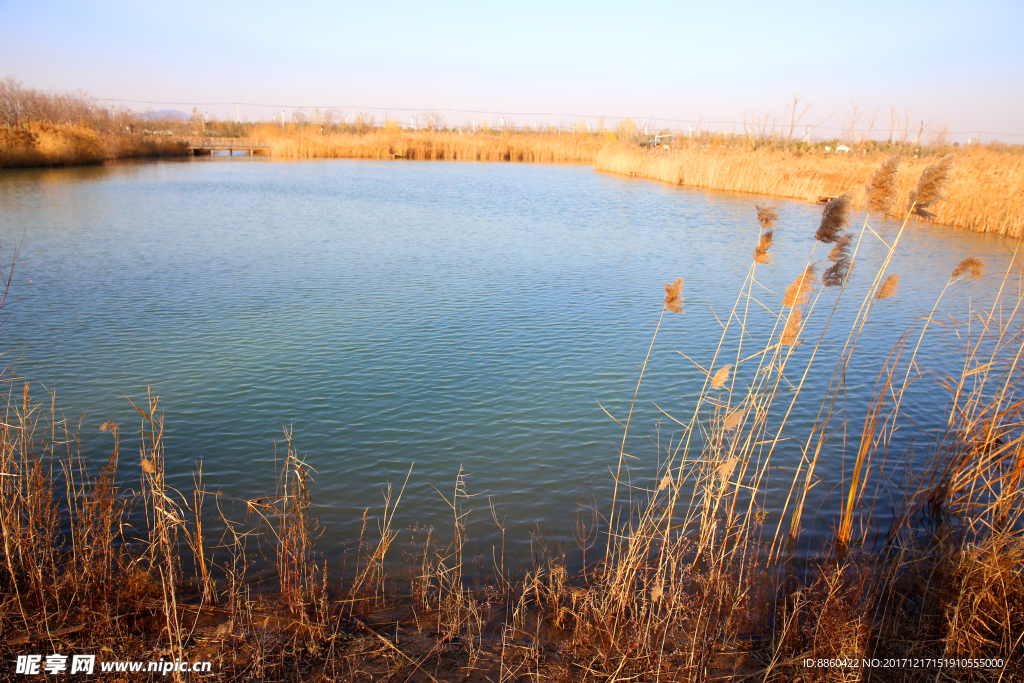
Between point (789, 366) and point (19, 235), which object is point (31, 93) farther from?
point (789, 366)

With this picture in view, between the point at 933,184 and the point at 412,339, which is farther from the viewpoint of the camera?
the point at 412,339

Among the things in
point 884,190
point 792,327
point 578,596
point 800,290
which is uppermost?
point 884,190

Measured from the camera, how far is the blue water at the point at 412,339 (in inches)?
182

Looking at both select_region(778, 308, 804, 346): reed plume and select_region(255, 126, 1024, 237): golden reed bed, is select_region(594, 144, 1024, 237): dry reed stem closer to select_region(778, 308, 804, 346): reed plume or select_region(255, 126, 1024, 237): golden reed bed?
select_region(255, 126, 1024, 237): golden reed bed

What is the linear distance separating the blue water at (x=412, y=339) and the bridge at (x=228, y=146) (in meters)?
26.3

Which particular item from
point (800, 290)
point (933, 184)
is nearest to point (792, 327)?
point (800, 290)

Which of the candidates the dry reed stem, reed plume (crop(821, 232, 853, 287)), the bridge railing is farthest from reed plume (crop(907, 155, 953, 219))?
the bridge railing

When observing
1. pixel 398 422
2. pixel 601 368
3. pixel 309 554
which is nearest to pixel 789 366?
pixel 601 368

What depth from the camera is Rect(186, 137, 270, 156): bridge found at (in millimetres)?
40219

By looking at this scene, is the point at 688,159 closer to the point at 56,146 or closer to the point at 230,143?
the point at 56,146

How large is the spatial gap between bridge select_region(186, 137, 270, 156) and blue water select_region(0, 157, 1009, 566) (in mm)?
26261

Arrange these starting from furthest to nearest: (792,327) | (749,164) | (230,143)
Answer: (230,143)
(749,164)
(792,327)

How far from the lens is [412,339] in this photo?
7.36 meters

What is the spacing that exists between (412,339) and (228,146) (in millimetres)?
41434
